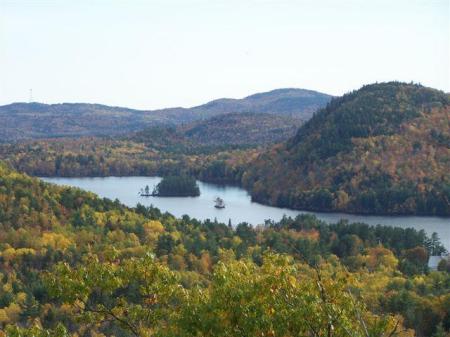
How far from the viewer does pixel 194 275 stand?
71.2 meters

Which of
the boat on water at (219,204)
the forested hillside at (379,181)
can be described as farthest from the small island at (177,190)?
the boat on water at (219,204)

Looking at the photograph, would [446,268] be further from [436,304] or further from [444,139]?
[444,139]

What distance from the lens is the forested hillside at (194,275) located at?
1919cm

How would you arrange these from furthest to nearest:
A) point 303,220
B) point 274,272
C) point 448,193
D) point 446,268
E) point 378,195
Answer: point 378,195 < point 448,193 < point 303,220 < point 446,268 < point 274,272

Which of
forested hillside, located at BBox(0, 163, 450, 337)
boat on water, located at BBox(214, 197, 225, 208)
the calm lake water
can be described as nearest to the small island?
the calm lake water

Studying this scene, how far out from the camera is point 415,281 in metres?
70.4

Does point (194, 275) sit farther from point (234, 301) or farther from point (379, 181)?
point (379, 181)

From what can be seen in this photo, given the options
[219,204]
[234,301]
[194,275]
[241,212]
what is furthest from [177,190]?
[234,301]

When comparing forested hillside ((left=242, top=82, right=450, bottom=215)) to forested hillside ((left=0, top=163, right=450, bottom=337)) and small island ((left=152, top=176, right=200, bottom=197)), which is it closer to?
small island ((left=152, top=176, right=200, bottom=197))

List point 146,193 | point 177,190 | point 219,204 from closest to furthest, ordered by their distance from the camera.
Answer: point 219,204
point 146,193
point 177,190

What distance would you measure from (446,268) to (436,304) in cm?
2803

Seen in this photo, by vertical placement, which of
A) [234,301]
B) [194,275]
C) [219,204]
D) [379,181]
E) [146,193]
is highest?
[234,301]

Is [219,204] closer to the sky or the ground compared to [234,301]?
closer to the ground

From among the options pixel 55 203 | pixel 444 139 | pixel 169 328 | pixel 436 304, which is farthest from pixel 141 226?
pixel 444 139
